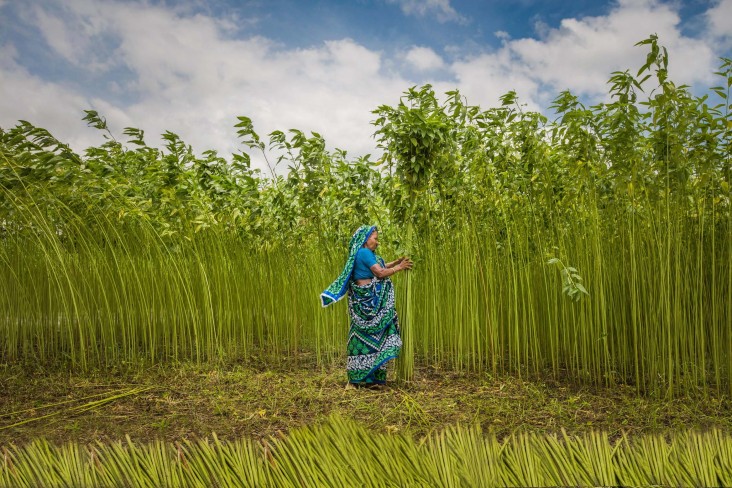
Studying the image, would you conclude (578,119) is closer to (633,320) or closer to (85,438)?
(633,320)

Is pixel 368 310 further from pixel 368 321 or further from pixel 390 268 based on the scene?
pixel 390 268

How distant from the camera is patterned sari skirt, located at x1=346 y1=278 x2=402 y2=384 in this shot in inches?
198

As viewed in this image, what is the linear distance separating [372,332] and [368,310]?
0.21 meters

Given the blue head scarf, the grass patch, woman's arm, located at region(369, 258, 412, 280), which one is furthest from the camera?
the blue head scarf

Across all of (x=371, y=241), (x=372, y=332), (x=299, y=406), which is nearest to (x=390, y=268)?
(x=371, y=241)

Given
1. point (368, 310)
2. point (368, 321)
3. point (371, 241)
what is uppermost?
point (371, 241)

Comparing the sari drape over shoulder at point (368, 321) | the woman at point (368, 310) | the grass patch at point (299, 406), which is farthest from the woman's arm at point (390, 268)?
the grass patch at point (299, 406)

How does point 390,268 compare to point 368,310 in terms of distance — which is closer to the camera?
point 390,268

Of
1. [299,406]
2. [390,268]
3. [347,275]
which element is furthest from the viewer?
[347,275]

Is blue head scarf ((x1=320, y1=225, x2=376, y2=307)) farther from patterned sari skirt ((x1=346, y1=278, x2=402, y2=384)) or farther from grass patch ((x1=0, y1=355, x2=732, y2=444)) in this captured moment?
grass patch ((x1=0, y1=355, x2=732, y2=444))

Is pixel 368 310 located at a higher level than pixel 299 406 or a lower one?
higher

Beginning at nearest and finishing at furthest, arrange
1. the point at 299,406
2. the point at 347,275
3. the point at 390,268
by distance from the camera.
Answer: the point at 299,406
the point at 390,268
the point at 347,275

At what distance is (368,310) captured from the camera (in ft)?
16.6

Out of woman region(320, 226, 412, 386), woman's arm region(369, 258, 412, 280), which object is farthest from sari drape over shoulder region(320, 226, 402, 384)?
woman's arm region(369, 258, 412, 280)
